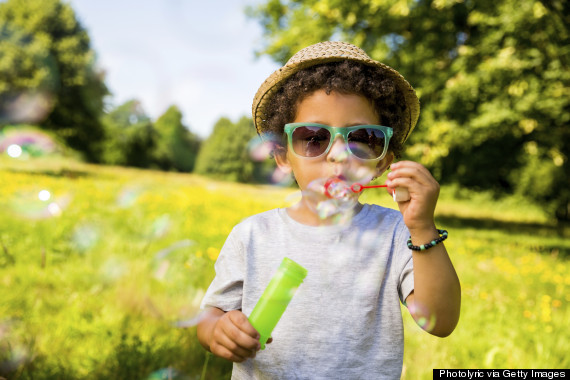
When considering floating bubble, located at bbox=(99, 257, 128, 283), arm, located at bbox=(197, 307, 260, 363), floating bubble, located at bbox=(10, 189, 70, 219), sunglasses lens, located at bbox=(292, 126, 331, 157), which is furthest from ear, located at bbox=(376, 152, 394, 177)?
floating bubble, located at bbox=(10, 189, 70, 219)

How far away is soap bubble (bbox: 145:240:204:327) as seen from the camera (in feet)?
7.59

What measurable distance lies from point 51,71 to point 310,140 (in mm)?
16850

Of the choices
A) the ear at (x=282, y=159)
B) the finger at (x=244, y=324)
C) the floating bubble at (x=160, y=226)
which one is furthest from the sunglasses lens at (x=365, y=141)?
the floating bubble at (x=160, y=226)

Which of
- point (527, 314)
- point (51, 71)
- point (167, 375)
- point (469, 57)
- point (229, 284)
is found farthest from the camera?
point (51, 71)

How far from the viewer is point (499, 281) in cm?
434

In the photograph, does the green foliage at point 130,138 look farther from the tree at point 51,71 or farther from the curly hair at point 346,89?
the curly hair at point 346,89

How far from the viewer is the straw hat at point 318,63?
150 cm

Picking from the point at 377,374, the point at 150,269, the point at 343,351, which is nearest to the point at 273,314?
the point at 343,351

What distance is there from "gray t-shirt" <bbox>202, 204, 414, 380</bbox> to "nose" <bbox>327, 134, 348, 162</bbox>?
25 centimetres

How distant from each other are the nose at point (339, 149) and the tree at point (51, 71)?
1574 cm

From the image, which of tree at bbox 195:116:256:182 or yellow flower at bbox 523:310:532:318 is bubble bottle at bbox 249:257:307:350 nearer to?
yellow flower at bbox 523:310:532:318

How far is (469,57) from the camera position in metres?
6.98

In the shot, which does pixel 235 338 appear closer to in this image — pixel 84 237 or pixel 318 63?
pixel 318 63

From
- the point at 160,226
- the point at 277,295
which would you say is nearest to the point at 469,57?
the point at 160,226
